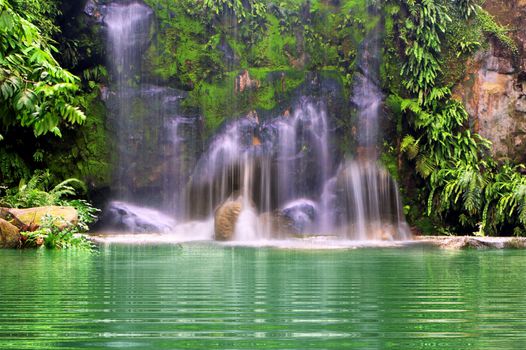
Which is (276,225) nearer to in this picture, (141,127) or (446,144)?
(141,127)

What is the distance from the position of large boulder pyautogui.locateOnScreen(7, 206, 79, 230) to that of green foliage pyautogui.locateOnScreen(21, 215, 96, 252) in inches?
6.9

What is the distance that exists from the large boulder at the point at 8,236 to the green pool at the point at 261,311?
19.5ft

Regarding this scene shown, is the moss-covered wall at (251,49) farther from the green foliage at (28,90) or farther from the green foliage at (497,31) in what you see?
the green foliage at (28,90)

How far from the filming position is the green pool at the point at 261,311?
8.21 ft

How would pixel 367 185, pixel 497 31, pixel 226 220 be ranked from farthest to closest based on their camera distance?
pixel 497 31 < pixel 367 185 < pixel 226 220

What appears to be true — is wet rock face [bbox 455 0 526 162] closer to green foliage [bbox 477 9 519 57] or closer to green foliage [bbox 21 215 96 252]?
green foliage [bbox 477 9 519 57]

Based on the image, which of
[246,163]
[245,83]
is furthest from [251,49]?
[246,163]

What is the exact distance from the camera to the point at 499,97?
64.7ft

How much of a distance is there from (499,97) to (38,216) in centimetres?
1334

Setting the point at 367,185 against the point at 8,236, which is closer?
the point at 8,236

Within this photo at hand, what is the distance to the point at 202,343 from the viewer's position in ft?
8.04

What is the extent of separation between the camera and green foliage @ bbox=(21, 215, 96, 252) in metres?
11.5

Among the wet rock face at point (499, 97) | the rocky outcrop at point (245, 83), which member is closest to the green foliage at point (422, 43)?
the wet rock face at point (499, 97)

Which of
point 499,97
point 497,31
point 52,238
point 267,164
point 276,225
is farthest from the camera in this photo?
point 497,31
